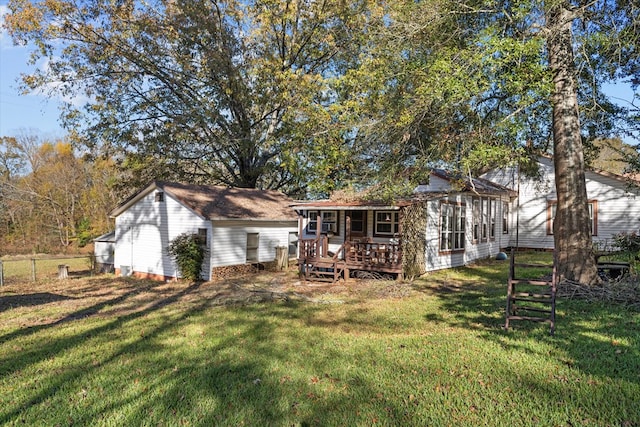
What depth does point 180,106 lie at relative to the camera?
66.2 ft

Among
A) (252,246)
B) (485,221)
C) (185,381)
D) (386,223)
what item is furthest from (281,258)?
(185,381)

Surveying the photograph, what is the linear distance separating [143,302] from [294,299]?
14.1 ft

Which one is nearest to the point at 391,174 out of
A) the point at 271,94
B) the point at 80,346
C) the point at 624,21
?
the point at 624,21

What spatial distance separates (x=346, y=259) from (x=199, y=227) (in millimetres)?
6015

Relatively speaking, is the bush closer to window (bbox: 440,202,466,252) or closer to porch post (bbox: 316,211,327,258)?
Answer: porch post (bbox: 316,211,327,258)

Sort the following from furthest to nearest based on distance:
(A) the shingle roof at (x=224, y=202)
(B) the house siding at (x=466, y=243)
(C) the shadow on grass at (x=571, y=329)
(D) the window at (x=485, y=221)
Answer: (D) the window at (x=485, y=221)
(A) the shingle roof at (x=224, y=202)
(B) the house siding at (x=466, y=243)
(C) the shadow on grass at (x=571, y=329)

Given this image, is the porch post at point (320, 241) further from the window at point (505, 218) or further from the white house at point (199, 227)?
the window at point (505, 218)

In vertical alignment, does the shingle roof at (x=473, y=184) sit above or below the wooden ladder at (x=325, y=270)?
above

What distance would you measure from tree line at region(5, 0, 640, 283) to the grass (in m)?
4.31

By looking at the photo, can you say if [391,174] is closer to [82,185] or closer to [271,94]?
[271,94]

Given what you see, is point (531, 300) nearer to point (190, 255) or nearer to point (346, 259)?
point (346, 259)

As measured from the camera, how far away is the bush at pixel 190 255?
49.8ft

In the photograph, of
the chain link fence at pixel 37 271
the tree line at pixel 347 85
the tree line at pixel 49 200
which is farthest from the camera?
the tree line at pixel 49 200

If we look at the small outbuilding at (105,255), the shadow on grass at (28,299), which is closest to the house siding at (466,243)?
the shadow on grass at (28,299)
